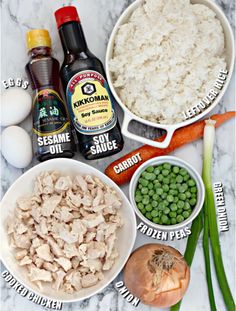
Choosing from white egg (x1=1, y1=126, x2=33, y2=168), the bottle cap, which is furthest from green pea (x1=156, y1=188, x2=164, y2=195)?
the bottle cap

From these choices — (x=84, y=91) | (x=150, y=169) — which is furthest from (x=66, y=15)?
(x=150, y=169)

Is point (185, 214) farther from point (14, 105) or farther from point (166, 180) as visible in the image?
point (14, 105)

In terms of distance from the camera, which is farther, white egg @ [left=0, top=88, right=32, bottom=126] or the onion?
white egg @ [left=0, top=88, right=32, bottom=126]

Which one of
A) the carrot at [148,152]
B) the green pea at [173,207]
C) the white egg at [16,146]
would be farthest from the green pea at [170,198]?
the white egg at [16,146]

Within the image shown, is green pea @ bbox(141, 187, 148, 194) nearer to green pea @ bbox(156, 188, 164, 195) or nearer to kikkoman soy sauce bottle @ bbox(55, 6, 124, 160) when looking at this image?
green pea @ bbox(156, 188, 164, 195)

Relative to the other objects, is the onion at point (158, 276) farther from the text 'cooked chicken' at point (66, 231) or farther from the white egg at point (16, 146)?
the white egg at point (16, 146)

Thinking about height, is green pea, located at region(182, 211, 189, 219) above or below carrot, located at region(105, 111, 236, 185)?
below

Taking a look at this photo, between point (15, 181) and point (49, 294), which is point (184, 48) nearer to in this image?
point (15, 181)
